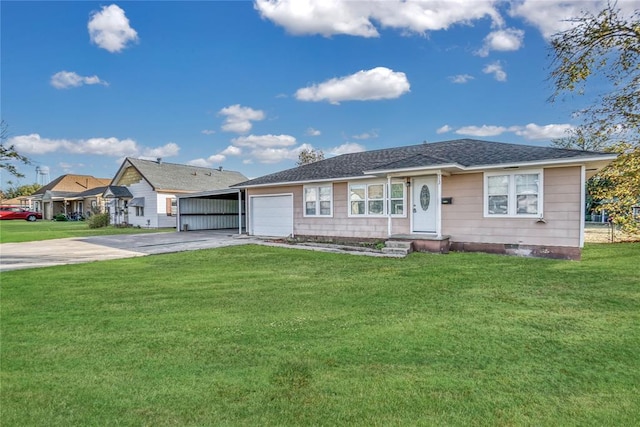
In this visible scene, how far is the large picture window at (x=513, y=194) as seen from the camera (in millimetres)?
9656

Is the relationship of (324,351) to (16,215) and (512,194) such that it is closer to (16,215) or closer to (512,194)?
(512,194)

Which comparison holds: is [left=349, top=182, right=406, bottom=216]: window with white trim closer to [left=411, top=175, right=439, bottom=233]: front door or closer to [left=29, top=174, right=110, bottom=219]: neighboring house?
[left=411, top=175, right=439, bottom=233]: front door

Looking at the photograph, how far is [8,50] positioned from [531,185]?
1823 cm

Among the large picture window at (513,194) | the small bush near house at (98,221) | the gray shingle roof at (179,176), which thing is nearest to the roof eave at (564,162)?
the large picture window at (513,194)

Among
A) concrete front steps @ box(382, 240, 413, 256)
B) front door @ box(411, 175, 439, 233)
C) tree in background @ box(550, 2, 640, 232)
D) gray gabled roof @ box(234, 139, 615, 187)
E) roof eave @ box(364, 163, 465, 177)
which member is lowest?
concrete front steps @ box(382, 240, 413, 256)

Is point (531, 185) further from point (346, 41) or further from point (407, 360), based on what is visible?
Answer: point (346, 41)

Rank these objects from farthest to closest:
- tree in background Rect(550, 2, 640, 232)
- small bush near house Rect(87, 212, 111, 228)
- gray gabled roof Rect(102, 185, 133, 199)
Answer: gray gabled roof Rect(102, 185, 133, 199)
small bush near house Rect(87, 212, 111, 228)
tree in background Rect(550, 2, 640, 232)

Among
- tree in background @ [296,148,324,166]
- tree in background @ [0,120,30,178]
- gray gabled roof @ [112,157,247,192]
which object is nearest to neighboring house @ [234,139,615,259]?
tree in background @ [0,120,30,178]

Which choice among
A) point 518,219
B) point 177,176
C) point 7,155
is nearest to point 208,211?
point 177,176

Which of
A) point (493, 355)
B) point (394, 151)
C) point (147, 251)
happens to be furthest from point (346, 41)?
point (493, 355)

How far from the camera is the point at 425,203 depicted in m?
11.5

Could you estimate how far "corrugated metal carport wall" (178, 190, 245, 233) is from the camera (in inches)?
850

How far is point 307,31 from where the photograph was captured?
15555 millimetres

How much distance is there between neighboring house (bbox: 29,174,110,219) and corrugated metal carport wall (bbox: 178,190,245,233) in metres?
20.3
